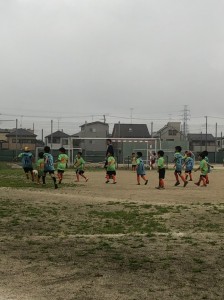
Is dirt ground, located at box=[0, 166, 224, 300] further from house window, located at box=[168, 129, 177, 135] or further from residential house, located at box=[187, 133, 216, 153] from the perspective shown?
house window, located at box=[168, 129, 177, 135]

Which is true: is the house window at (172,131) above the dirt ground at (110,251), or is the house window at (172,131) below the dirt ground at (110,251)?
above

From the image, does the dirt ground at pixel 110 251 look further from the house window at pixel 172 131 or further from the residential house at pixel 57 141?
the house window at pixel 172 131

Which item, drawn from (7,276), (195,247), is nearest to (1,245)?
(7,276)

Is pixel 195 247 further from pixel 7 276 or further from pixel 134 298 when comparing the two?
pixel 7 276

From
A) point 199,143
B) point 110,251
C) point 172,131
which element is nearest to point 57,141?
point 172,131

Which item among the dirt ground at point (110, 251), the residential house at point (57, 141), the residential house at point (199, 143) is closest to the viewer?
the dirt ground at point (110, 251)

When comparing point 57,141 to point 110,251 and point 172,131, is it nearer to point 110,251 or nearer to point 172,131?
point 172,131

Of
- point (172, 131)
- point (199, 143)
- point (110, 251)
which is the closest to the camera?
point (110, 251)

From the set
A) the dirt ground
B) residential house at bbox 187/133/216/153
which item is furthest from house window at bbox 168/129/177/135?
the dirt ground

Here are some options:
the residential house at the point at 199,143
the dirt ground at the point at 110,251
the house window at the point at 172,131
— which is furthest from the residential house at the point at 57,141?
the dirt ground at the point at 110,251

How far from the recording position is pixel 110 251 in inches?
243

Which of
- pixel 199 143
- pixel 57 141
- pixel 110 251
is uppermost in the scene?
pixel 57 141

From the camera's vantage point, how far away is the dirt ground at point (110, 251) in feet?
15.0

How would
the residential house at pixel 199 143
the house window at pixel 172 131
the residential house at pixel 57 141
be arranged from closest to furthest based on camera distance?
the residential house at pixel 57 141 → the residential house at pixel 199 143 → the house window at pixel 172 131
